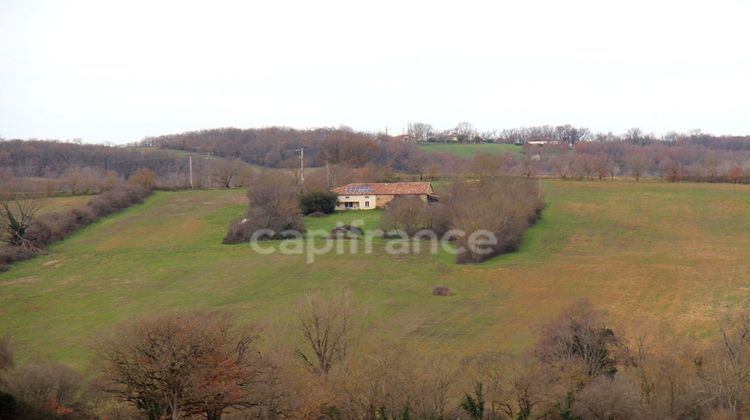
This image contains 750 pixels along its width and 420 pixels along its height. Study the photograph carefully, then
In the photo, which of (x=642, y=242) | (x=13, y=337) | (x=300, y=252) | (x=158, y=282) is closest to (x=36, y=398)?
(x=13, y=337)

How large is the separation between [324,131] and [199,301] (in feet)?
330

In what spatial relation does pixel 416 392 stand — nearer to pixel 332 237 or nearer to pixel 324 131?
pixel 332 237

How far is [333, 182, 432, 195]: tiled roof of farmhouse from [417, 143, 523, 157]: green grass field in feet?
156

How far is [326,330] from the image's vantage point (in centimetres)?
2553

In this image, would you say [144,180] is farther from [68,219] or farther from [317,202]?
[317,202]

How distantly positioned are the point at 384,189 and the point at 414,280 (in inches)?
1031

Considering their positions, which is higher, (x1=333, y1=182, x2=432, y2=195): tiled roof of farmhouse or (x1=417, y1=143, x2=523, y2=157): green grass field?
(x1=417, y1=143, x2=523, y2=157): green grass field

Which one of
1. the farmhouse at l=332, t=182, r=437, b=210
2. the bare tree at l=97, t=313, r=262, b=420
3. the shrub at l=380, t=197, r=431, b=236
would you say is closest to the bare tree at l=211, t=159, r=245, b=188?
the farmhouse at l=332, t=182, r=437, b=210

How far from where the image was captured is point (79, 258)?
162 ft

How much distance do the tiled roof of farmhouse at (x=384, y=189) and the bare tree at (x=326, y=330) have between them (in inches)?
1487

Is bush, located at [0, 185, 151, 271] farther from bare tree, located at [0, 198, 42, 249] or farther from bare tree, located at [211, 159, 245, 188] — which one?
bare tree, located at [211, 159, 245, 188]

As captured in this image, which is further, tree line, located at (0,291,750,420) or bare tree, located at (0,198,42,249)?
bare tree, located at (0,198,42,249)

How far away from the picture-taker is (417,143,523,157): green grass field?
117250 mm

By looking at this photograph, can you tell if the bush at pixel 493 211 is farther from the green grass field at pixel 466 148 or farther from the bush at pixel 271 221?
the green grass field at pixel 466 148
